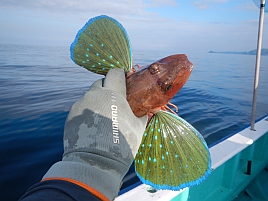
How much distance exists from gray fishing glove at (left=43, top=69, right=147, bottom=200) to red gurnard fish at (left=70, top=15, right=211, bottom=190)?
26.1 inches

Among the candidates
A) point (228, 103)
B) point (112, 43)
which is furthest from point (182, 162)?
point (228, 103)

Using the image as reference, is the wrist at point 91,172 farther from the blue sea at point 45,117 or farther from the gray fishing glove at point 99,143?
the blue sea at point 45,117

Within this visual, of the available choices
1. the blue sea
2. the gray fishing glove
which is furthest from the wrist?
the blue sea

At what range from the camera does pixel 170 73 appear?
8.50 ft

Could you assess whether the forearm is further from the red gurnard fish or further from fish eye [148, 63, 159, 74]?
fish eye [148, 63, 159, 74]

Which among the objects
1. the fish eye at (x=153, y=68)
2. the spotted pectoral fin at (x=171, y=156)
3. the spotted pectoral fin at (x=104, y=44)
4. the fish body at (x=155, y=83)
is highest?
the spotted pectoral fin at (x=104, y=44)

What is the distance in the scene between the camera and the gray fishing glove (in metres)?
1.30

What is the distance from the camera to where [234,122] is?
10.5 metres

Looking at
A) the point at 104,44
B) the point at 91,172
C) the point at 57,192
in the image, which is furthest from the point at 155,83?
the point at 57,192

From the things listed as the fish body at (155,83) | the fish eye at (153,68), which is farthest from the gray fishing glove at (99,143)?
the fish eye at (153,68)

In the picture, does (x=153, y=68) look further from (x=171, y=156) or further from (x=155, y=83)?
(x=171, y=156)

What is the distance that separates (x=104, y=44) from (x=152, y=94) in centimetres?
83

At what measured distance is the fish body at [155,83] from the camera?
2.48 m

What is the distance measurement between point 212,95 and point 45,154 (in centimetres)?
1224
